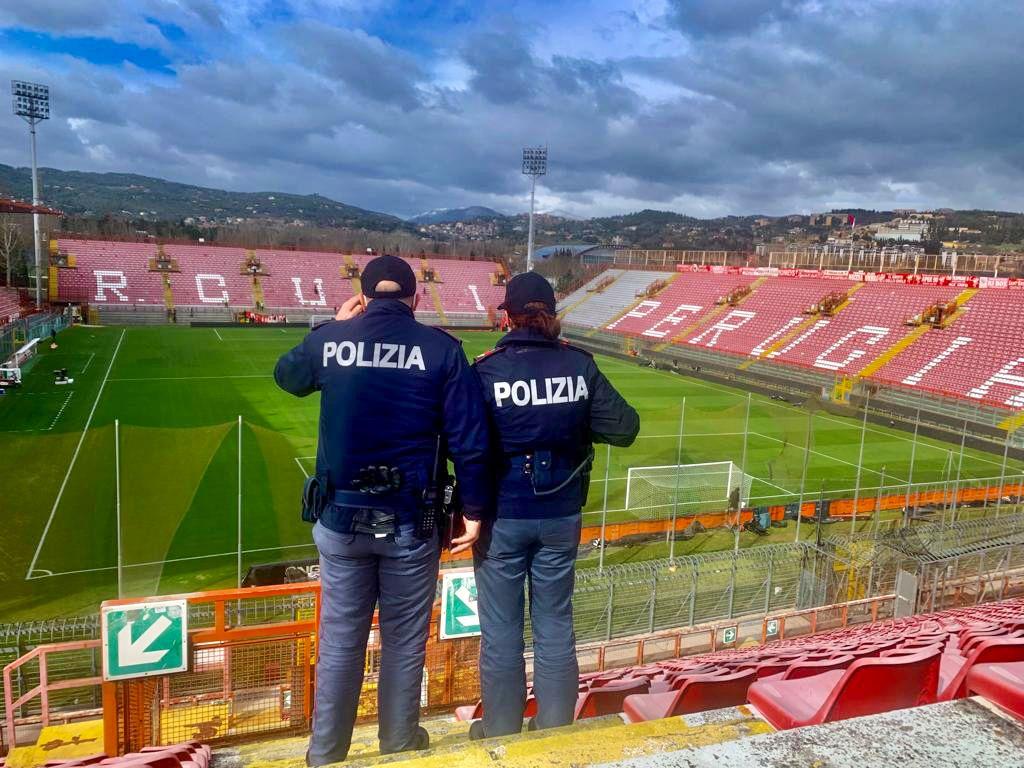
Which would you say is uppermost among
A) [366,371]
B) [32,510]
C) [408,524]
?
[366,371]

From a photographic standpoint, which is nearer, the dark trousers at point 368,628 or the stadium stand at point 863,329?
the dark trousers at point 368,628

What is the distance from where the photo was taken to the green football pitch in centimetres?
1002

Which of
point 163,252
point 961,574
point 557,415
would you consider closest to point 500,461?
point 557,415

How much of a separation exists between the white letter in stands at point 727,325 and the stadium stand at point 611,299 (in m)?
8.31

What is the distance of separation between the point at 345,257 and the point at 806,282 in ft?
112

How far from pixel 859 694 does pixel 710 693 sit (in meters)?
0.79

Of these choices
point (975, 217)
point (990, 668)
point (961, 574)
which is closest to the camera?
point (990, 668)

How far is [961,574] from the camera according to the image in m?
10.5

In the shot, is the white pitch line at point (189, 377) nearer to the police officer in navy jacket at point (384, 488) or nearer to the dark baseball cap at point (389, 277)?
the dark baseball cap at point (389, 277)

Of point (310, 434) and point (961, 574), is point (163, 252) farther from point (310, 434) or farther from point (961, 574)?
point (961, 574)

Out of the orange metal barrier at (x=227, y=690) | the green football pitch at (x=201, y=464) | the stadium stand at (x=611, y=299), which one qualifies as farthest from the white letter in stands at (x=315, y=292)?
the orange metal barrier at (x=227, y=690)

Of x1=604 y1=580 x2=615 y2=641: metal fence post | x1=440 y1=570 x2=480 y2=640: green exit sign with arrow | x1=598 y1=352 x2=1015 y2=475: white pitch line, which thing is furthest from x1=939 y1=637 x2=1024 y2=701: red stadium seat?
x1=598 y1=352 x2=1015 y2=475: white pitch line

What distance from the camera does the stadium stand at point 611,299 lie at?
46125 mm

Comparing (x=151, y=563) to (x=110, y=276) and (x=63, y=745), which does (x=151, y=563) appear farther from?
(x=110, y=276)
